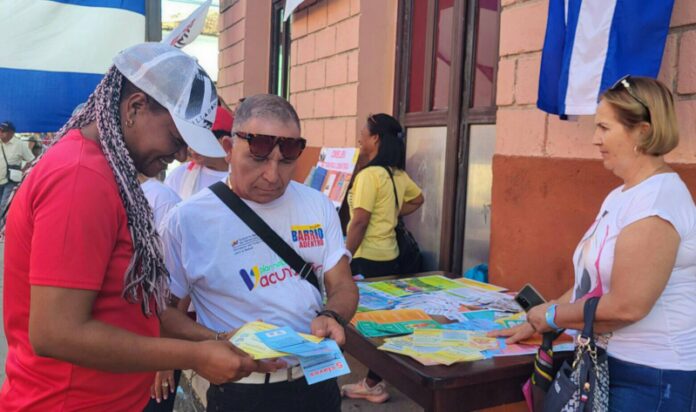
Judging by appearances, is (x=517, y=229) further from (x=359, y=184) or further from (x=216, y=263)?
(x=216, y=263)

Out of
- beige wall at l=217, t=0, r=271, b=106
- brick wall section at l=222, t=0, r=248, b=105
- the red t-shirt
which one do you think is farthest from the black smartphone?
brick wall section at l=222, t=0, r=248, b=105

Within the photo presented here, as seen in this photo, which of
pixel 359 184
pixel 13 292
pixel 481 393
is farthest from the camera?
pixel 359 184

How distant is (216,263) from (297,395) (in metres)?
0.51

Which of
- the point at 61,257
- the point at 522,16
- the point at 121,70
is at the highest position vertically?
the point at 522,16

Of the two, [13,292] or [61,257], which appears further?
[13,292]

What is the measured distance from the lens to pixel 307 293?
1.91 metres

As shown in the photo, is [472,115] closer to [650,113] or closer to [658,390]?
[650,113]

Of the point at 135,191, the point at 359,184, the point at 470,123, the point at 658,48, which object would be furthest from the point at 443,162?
the point at 135,191

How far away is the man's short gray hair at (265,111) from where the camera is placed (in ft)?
6.20

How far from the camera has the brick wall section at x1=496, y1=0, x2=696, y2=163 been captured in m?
2.43

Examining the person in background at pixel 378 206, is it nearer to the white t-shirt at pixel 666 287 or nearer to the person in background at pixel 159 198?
the person in background at pixel 159 198

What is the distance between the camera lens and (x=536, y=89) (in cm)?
317

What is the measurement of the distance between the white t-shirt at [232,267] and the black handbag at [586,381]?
842mm

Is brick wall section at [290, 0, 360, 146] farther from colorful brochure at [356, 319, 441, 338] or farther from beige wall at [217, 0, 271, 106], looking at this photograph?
colorful brochure at [356, 319, 441, 338]
